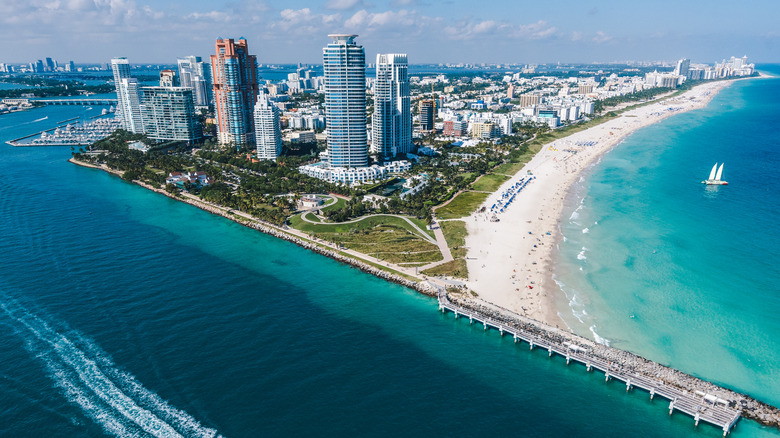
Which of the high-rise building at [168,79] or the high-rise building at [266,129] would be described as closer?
the high-rise building at [266,129]

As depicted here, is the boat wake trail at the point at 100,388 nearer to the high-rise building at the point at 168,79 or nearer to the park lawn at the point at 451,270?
the park lawn at the point at 451,270

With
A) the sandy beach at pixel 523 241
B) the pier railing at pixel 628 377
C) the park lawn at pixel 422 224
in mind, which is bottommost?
the pier railing at pixel 628 377

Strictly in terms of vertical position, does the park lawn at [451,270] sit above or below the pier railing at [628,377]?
above

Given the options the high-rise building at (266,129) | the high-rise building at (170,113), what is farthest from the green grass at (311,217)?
the high-rise building at (170,113)

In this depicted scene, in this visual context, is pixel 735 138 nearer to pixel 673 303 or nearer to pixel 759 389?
pixel 673 303

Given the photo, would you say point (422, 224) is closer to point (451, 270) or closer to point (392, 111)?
point (451, 270)

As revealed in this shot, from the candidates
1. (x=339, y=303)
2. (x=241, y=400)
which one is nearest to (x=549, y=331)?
(x=339, y=303)

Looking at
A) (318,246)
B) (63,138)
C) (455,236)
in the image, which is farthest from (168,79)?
(455,236)

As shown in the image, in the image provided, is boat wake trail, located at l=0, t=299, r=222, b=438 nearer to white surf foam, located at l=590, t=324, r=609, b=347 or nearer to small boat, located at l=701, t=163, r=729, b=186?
white surf foam, located at l=590, t=324, r=609, b=347
